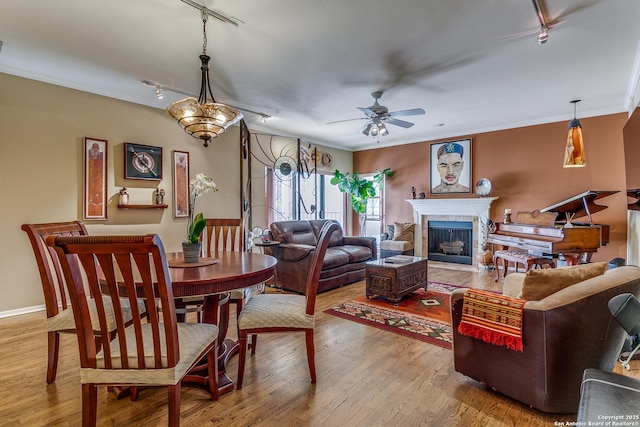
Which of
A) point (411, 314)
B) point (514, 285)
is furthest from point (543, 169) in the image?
point (514, 285)

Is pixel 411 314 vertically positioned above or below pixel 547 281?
below

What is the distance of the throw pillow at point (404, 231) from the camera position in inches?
258

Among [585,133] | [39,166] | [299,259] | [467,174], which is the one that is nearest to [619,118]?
Answer: [585,133]

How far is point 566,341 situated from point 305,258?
2936 millimetres

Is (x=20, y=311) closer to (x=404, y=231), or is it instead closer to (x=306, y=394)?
(x=306, y=394)

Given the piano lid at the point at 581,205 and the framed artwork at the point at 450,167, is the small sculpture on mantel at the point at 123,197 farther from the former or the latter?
the piano lid at the point at 581,205

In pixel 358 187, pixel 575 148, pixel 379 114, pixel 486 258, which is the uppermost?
pixel 379 114

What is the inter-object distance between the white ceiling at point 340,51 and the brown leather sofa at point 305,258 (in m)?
1.85

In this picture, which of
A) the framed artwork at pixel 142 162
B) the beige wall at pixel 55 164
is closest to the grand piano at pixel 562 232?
the beige wall at pixel 55 164

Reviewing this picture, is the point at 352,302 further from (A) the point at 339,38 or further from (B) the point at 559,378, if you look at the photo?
(A) the point at 339,38

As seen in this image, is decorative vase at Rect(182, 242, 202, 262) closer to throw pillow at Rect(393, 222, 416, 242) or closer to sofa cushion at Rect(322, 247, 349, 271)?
sofa cushion at Rect(322, 247, 349, 271)

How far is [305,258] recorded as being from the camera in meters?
4.18

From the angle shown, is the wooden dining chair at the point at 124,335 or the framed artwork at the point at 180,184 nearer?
the wooden dining chair at the point at 124,335

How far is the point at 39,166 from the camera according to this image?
343cm
